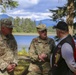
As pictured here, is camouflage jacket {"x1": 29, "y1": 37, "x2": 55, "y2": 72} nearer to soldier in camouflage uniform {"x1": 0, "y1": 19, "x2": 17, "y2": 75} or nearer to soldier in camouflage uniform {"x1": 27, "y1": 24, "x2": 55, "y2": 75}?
soldier in camouflage uniform {"x1": 27, "y1": 24, "x2": 55, "y2": 75}

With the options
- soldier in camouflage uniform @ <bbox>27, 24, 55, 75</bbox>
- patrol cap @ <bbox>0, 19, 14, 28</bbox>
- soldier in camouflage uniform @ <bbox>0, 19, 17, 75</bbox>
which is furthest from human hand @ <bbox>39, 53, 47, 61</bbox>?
patrol cap @ <bbox>0, 19, 14, 28</bbox>

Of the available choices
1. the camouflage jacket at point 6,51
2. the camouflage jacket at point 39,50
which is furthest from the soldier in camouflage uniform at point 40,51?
the camouflage jacket at point 6,51

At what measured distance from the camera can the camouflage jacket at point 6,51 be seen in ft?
18.7

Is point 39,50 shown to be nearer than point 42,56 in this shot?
No

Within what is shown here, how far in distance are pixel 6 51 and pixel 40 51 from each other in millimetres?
865

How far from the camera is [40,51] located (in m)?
6.37

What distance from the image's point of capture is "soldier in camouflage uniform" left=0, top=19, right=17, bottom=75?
5711 millimetres

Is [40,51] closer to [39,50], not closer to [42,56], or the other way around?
[39,50]

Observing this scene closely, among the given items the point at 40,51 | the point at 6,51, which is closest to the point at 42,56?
the point at 40,51

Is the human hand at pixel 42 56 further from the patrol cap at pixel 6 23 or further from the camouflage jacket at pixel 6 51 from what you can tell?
the patrol cap at pixel 6 23

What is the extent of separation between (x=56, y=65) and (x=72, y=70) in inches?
10.8

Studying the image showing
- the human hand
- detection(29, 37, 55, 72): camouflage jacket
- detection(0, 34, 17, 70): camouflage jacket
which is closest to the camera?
detection(0, 34, 17, 70): camouflage jacket

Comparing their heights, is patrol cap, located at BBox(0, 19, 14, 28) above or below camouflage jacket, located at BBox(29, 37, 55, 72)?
above

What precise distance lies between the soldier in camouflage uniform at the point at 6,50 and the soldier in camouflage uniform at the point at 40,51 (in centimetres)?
66
